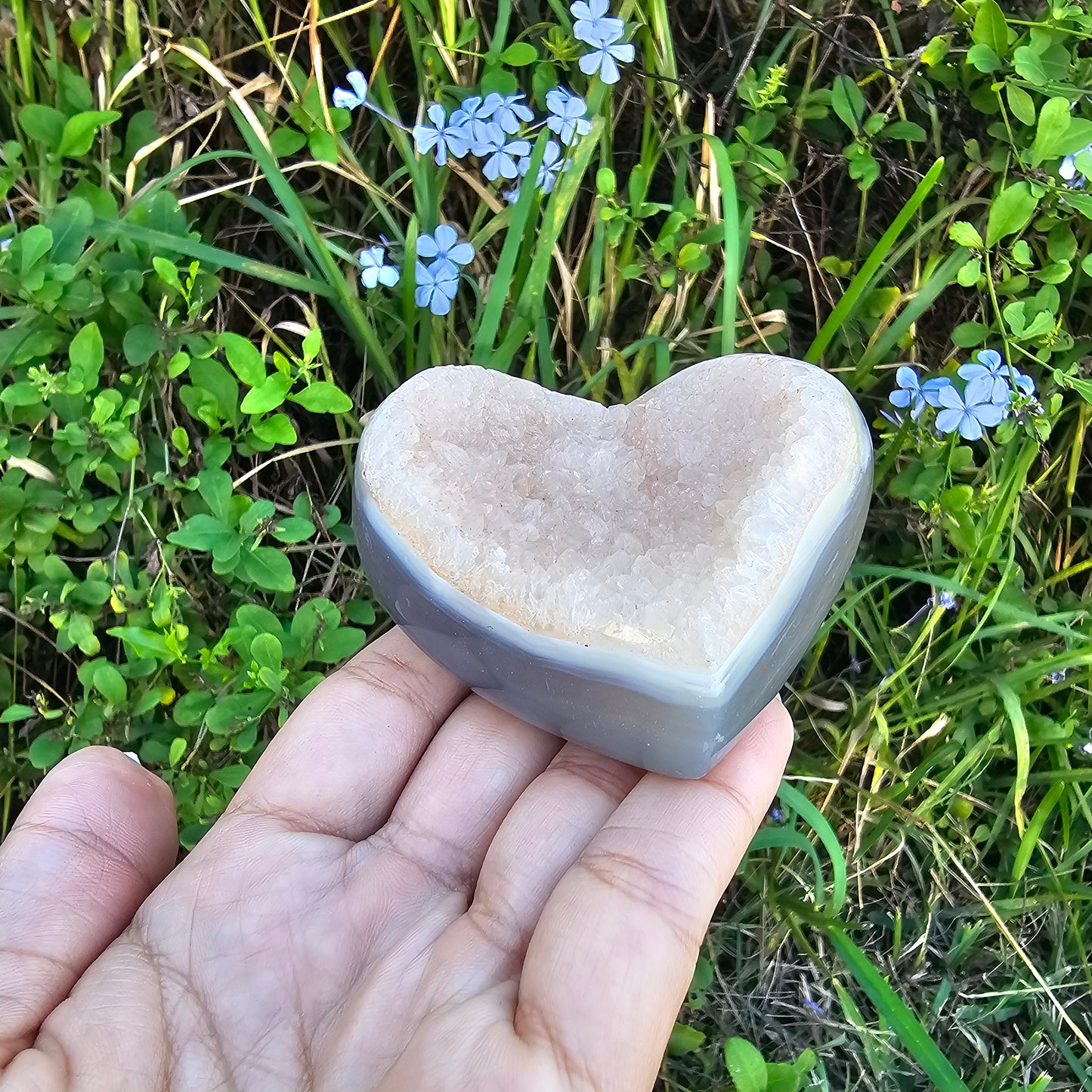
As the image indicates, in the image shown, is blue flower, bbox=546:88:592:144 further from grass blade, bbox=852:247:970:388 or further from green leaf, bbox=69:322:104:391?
green leaf, bbox=69:322:104:391

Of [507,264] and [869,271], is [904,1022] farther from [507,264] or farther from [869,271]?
[507,264]

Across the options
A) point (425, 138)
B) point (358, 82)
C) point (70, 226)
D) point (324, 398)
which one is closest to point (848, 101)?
point (425, 138)

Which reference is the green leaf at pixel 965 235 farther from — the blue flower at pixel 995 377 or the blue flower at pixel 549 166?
the blue flower at pixel 549 166

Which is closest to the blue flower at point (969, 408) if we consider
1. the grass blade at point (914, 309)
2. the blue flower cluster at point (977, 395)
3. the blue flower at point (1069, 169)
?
the blue flower cluster at point (977, 395)

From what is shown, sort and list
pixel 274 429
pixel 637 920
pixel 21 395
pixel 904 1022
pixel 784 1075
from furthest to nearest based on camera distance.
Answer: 1. pixel 274 429
2. pixel 21 395
3. pixel 904 1022
4. pixel 784 1075
5. pixel 637 920

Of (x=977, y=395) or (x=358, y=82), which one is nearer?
(x=977, y=395)

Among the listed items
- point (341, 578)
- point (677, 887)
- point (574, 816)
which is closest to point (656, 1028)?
point (677, 887)

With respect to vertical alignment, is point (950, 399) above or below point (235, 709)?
above
